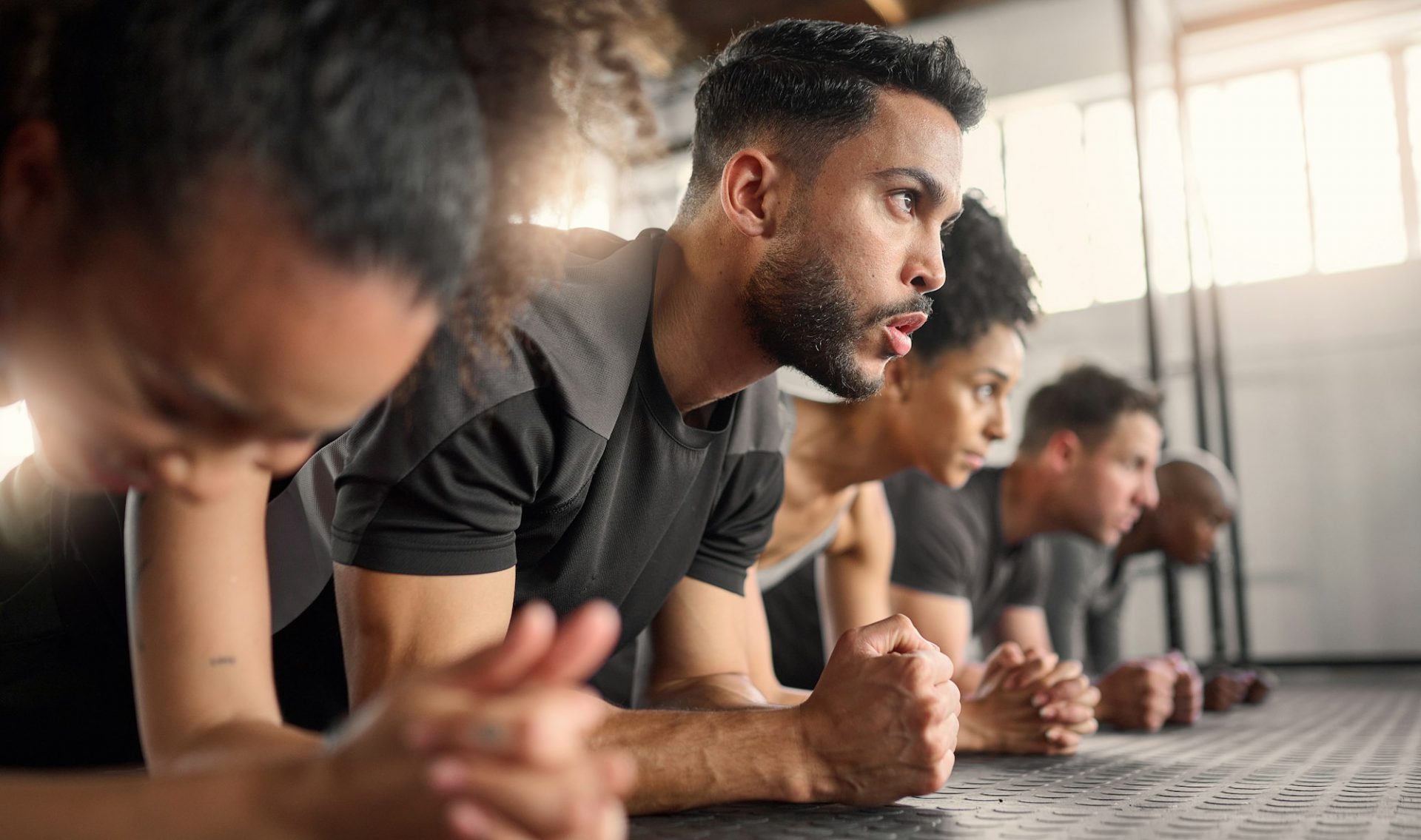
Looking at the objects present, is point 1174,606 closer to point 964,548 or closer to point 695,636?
point 964,548

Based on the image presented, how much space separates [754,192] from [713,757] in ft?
2.33

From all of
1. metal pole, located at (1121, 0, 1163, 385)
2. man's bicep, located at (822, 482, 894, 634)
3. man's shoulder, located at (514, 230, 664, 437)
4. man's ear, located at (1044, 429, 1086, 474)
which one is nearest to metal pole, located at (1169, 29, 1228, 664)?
metal pole, located at (1121, 0, 1163, 385)

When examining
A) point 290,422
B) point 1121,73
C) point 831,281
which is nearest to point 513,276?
point 290,422

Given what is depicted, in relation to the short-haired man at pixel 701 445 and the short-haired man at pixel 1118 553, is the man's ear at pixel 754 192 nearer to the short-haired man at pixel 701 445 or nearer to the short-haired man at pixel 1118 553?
the short-haired man at pixel 701 445

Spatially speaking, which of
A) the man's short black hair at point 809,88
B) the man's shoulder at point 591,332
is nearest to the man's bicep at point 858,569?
the man's short black hair at point 809,88

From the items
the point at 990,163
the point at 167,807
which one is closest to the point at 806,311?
the point at 167,807

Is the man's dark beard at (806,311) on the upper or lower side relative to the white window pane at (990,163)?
lower

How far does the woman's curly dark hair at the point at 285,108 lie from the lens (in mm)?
524

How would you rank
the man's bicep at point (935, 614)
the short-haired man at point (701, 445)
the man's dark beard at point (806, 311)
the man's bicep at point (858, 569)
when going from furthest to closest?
the man's bicep at point (935, 614) → the man's bicep at point (858, 569) → the man's dark beard at point (806, 311) → the short-haired man at point (701, 445)

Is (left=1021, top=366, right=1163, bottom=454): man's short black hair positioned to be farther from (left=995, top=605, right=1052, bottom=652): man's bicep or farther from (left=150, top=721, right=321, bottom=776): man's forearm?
(left=150, top=721, right=321, bottom=776): man's forearm

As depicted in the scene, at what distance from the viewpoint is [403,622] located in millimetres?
1007

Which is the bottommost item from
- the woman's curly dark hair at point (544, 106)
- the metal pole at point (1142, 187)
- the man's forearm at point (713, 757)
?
the man's forearm at point (713, 757)

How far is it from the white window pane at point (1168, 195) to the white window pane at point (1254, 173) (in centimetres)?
25

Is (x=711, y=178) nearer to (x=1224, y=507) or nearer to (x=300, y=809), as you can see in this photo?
(x=300, y=809)
